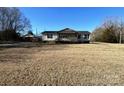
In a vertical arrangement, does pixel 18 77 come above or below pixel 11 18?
below

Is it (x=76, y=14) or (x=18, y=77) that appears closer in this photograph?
(x=18, y=77)

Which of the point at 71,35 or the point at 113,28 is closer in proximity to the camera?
the point at 113,28

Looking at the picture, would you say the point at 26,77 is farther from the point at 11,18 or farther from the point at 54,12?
the point at 11,18

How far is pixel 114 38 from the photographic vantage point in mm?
4953

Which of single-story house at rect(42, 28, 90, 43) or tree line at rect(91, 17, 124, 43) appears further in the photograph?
single-story house at rect(42, 28, 90, 43)

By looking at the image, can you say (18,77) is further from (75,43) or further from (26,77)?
(75,43)

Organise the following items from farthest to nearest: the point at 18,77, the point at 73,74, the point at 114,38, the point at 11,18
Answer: the point at 114,38 < the point at 11,18 < the point at 73,74 < the point at 18,77

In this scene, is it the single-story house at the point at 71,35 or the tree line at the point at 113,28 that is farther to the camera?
the single-story house at the point at 71,35

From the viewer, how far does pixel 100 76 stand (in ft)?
7.63

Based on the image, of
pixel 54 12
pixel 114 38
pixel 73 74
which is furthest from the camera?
pixel 114 38
